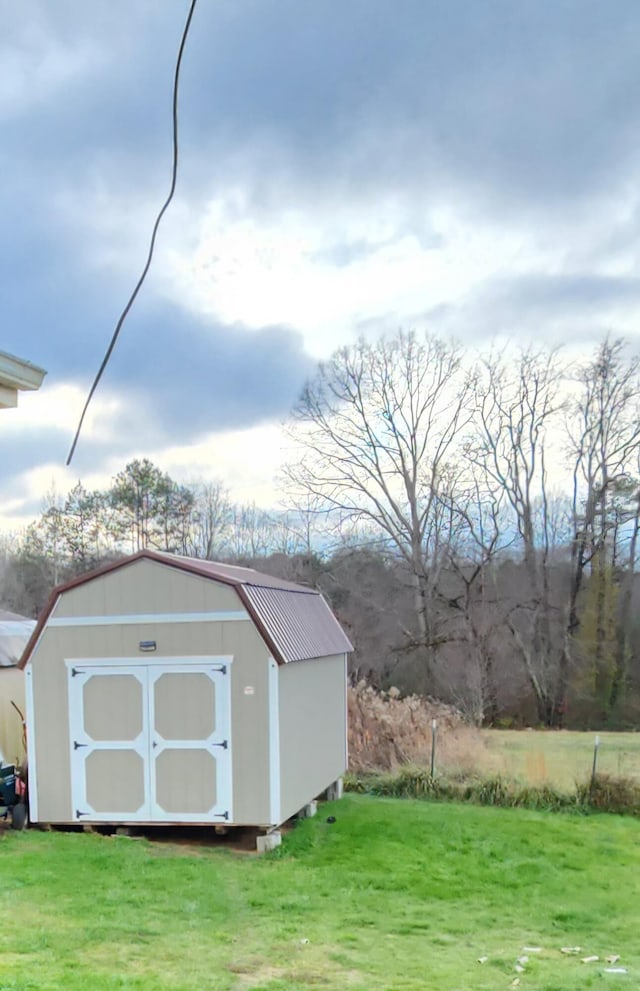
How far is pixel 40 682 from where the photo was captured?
8172mm

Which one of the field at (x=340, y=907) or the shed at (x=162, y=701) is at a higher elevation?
the shed at (x=162, y=701)

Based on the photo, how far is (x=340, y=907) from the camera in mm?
5895

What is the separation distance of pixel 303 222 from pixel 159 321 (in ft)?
10.8

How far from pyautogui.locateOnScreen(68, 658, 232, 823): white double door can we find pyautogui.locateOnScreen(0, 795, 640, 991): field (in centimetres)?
37

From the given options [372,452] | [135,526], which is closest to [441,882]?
[372,452]

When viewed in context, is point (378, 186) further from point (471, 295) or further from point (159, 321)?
point (471, 295)

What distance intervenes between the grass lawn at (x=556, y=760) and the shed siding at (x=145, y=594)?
4727 millimetres

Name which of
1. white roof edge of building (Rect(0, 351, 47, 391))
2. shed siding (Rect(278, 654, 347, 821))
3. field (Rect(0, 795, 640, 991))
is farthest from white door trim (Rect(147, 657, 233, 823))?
white roof edge of building (Rect(0, 351, 47, 391))

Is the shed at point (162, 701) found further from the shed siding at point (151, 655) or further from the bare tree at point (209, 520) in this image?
the bare tree at point (209, 520)

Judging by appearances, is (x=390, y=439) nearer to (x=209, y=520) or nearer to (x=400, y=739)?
(x=209, y=520)

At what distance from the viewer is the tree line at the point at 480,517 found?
71.6 ft

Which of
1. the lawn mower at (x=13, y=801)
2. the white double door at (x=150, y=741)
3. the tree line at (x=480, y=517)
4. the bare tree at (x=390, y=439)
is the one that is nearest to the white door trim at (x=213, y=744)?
the white double door at (x=150, y=741)

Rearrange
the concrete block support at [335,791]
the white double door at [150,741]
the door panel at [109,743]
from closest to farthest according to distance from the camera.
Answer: the white double door at [150,741] < the door panel at [109,743] < the concrete block support at [335,791]

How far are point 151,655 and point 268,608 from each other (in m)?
1.29
